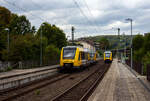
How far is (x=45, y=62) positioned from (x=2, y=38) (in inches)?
457

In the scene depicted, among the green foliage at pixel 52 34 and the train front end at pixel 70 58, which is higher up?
the green foliage at pixel 52 34

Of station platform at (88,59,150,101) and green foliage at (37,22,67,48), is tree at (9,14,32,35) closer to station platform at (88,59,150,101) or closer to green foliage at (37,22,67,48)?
green foliage at (37,22,67,48)

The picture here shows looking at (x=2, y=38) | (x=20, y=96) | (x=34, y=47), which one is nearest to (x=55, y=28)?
(x=34, y=47)

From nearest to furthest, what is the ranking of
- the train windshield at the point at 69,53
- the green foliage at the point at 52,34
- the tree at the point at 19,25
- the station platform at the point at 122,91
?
the station platform at the point at 122,91 → the train windshield at the point at 69,53 → the tree at the point at 19,25 → the green foliage at the point at 52,34

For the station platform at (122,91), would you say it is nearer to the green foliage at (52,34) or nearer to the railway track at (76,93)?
the railway track at (76,93)

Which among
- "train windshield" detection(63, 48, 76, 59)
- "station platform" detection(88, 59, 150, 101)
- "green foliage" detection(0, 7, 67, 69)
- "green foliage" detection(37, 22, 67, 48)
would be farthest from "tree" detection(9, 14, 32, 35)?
"station platform" detection(88, 59, 150, 101)

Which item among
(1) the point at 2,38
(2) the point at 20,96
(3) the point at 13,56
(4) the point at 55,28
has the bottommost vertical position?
(2) the point at 20,96

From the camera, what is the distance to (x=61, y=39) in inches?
2261

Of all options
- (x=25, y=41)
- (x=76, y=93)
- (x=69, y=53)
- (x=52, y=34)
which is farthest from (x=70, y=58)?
(x=52, y=34)

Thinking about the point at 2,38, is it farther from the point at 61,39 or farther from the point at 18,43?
the point at 61,39

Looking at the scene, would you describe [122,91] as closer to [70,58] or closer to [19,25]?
[70,58]

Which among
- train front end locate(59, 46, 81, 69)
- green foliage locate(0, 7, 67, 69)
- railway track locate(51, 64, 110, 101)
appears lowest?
railway track locate(51, 64, 110, 101)

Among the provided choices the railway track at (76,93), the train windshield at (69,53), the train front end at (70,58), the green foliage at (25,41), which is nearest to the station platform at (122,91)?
the railway track at (76,93)

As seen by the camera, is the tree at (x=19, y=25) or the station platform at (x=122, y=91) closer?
the station platform at (x=122, y=91)
